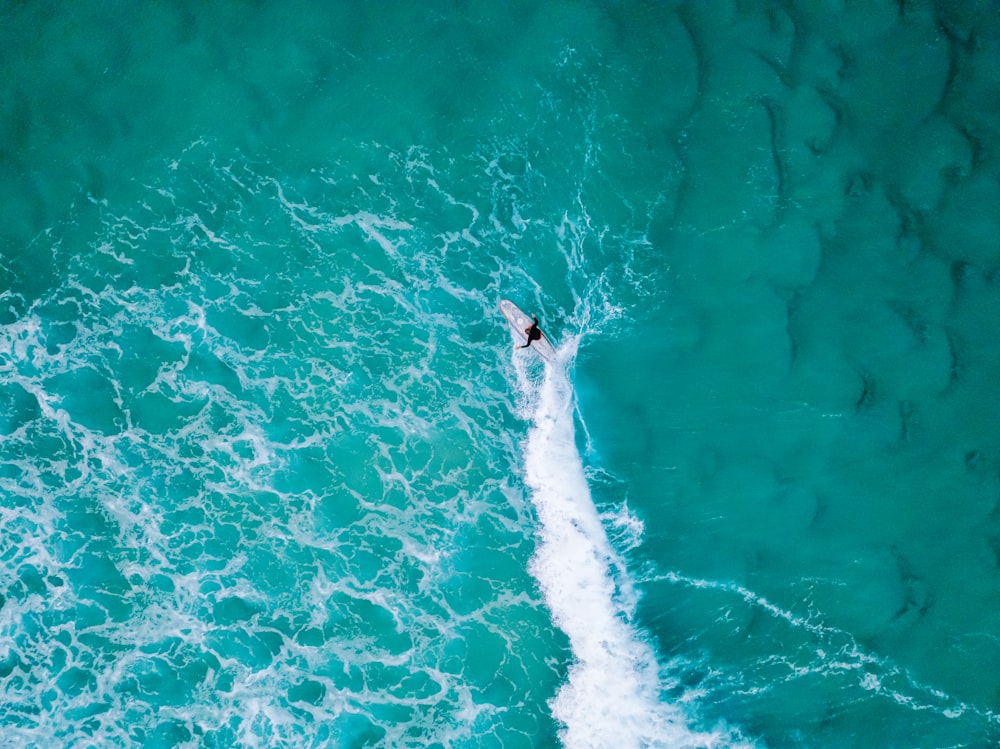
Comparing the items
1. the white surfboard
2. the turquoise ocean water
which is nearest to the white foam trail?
the turquoise ocean water

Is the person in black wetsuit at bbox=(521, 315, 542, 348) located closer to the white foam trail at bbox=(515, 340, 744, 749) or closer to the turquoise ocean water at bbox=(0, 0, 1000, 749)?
the turquoise ocean water at bbox=(0, 0, 1000, 749)

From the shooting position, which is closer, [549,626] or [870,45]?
[870,45]

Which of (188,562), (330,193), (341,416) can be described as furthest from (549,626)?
(330,193)

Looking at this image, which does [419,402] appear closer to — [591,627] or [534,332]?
[534,332]

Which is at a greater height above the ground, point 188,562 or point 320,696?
point 188,562

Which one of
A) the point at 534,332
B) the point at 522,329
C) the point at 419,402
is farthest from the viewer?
the point at 419,402

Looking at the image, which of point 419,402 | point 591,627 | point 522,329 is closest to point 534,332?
point 522,329

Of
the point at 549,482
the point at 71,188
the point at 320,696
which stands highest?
the point at 71,188

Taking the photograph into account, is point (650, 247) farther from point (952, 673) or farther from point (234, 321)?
point (952, 673)
